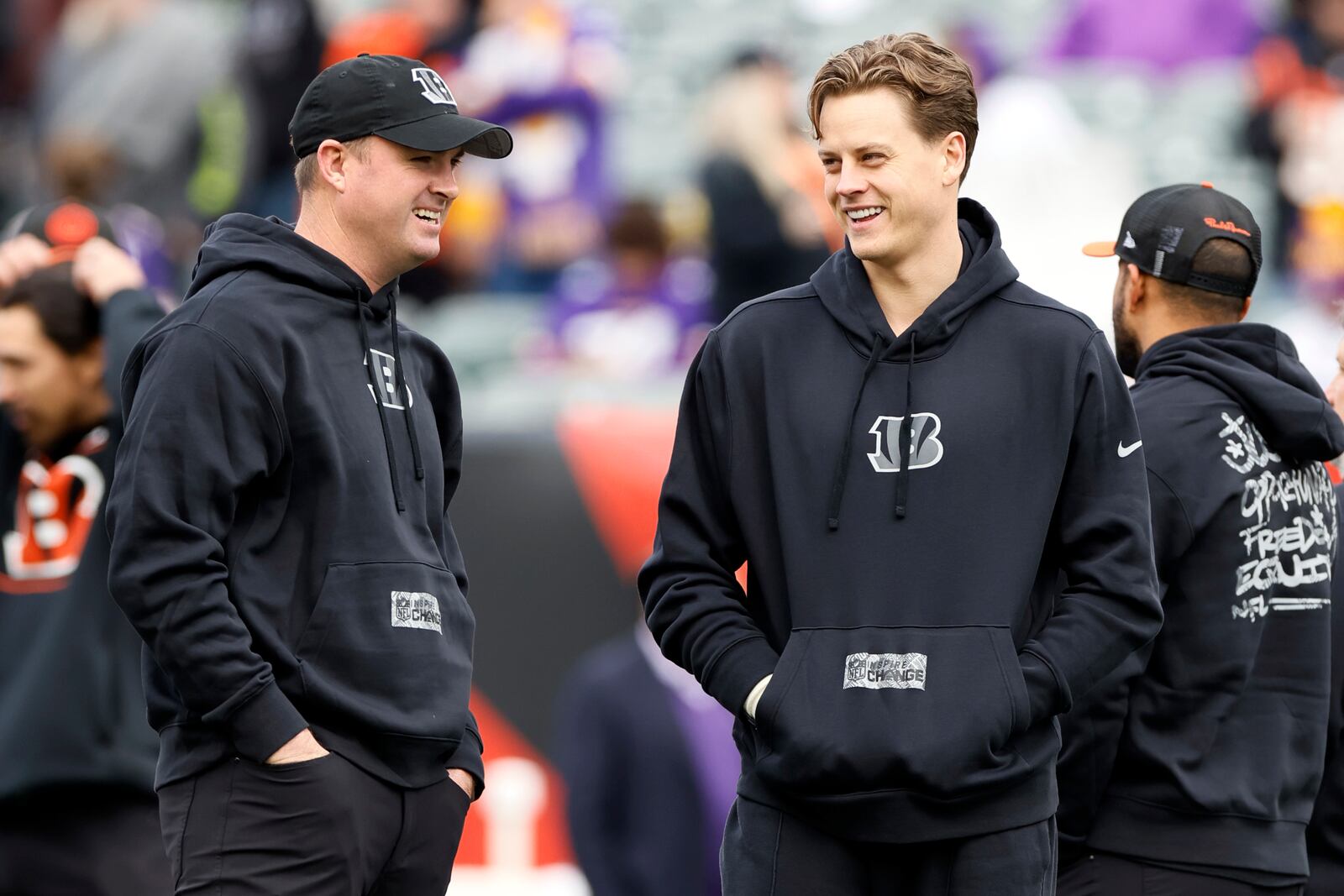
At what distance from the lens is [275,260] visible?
11.7 ft

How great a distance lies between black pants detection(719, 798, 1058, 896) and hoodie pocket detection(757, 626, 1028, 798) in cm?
11

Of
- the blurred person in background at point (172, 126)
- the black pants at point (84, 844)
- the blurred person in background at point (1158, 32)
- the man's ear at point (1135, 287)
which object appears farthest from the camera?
the blurred person in background at point (1158, 32)

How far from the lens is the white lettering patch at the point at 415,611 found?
137 inches

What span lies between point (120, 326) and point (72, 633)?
2.49 ft

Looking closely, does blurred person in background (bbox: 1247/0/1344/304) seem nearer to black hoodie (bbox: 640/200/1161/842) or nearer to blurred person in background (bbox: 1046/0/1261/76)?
blurred person in background (bbox: 1046/0/1261/76)

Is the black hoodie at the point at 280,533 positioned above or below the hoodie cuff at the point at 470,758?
above

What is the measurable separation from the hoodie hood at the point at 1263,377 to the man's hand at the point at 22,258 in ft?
9.30

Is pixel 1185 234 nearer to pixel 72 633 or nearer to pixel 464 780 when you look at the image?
pixel 464 780

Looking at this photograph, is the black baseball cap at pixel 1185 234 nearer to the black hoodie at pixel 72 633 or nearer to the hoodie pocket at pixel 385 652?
the hoodie pocket at pixel 385 652

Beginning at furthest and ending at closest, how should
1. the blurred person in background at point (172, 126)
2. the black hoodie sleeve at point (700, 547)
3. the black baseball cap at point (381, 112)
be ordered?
the blurred person in background at point (172, 126), the black baseball cap at point (381, 112), the black hoodie sleeve at point (700, 547)

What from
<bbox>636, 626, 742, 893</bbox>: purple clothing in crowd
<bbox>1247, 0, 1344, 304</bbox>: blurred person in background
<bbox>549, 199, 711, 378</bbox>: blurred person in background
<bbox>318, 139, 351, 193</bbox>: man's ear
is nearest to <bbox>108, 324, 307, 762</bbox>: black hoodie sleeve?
<bbox>318, 139, 351, 193</bbox>: man's ear

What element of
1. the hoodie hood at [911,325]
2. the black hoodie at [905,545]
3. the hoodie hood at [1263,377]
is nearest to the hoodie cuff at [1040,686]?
the black hoodie at [905,545]

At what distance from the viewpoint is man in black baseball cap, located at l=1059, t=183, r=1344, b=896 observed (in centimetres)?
376

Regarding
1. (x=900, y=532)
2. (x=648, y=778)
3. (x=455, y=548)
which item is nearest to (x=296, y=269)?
(x=455, y=548)
